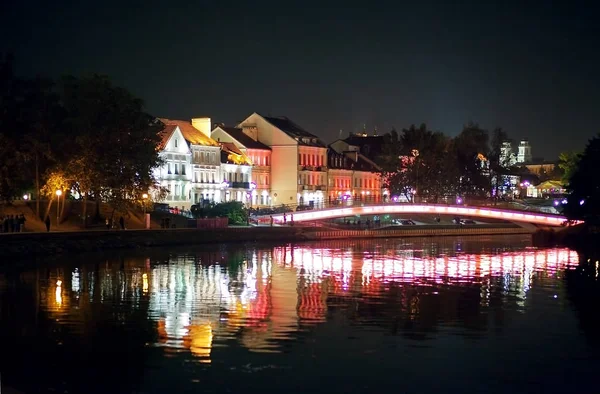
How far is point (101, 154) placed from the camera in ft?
263

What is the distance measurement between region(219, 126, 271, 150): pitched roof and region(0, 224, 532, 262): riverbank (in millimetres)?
24891

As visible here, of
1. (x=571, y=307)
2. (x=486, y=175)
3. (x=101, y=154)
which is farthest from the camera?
(x=486, y=175)

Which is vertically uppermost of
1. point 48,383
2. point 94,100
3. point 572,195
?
point 94,100

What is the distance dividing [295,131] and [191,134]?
2552cm

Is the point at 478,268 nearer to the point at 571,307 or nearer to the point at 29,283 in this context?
the point at 571,307

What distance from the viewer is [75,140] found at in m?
79.2

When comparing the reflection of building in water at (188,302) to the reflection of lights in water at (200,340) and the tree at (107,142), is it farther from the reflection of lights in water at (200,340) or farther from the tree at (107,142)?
the tree at (107,142)

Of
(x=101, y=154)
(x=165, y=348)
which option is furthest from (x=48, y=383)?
(x=101, y=154)

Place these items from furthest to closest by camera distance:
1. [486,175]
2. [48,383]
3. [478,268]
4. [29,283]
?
1. [486,175]
2. [478,268]
3. [29,283]
4. [48,383]

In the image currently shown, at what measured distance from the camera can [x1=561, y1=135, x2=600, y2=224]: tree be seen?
300 ft

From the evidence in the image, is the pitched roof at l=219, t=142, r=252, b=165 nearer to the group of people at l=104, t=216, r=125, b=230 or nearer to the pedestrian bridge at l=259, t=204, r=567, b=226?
the pedestrian bridge at l=259, t=204, r=567, b=226

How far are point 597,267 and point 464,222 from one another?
66.2 metres

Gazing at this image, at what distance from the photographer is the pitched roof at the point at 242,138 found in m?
130

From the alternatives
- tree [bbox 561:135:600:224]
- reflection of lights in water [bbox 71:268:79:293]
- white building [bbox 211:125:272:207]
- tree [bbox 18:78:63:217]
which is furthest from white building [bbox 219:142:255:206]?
reflection of lights in water [bbox 71:268:79:293]
